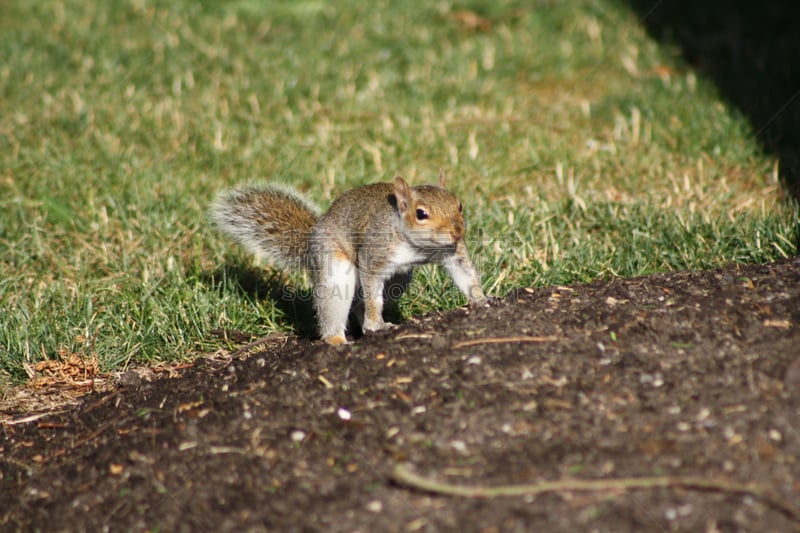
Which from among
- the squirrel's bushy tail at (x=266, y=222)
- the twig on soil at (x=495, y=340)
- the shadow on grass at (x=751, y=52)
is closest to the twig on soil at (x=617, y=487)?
the twig on soil at (x=495, y=340)

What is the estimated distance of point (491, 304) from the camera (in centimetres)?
335

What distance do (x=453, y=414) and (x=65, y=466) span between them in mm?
1274

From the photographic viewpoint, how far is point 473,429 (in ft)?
8.35

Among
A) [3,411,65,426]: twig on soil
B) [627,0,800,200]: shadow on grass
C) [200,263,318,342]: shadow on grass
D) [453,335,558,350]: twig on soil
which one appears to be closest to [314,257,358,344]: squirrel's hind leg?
[200,263,318,342]: shadow on grass

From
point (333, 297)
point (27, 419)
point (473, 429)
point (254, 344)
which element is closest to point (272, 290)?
point (254, 344)

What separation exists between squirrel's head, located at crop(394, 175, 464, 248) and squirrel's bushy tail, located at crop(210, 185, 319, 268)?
2.16 feet

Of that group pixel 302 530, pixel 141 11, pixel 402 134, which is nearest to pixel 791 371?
pixel 302 530

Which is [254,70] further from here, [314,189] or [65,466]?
[65,466]

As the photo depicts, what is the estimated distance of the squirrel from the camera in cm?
346

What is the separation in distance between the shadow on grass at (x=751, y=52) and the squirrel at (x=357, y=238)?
7.45 ft

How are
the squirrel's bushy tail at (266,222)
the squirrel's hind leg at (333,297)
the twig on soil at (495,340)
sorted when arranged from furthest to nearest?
1. the squirrel's bushy tail at (266,222)
2. the squirrel's hind leg at (333,297)
3. the twig on soil at (495,340)

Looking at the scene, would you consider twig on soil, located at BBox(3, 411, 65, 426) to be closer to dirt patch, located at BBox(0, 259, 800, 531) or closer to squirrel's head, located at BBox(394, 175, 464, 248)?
dirt patch, located at BBox(0, 259, 800, 531)

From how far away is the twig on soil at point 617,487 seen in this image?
215 centimetres

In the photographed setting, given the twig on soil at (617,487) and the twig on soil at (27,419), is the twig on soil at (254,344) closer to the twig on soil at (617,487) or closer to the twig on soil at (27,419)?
the twig on soil at (27,419)
